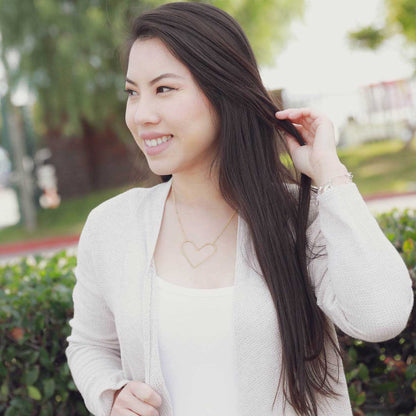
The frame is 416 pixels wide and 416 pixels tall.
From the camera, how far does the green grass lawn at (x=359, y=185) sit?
1371 centimetres

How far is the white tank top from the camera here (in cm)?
167

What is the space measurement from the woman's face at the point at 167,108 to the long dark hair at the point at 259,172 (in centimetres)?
3

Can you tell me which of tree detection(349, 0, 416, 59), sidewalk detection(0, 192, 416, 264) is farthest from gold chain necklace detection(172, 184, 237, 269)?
tree detection(349, 0, 416, 59)

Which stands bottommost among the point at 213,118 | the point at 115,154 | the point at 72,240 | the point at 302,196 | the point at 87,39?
the point at 72,240

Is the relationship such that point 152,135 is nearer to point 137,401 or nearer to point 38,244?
point 137,401

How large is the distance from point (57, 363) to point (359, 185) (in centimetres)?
1287

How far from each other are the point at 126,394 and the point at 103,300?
0.32 meters

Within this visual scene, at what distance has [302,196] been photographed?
5.96ft

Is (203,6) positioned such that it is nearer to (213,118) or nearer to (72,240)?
(213,118)

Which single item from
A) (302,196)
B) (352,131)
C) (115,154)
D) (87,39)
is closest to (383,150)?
(352,131)

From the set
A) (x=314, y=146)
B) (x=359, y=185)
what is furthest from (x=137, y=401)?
(x=359, y=185)

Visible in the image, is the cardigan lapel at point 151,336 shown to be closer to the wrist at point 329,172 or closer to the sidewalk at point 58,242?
the wrist at point 329,172

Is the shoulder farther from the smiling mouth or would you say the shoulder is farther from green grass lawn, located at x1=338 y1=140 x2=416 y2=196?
green grass lawn, located at x1=338 y1=140 x2=416 y2=196

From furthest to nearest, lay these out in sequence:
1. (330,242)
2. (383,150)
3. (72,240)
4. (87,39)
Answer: (383,150) < (87,39) < (72,240) < (330,242)
